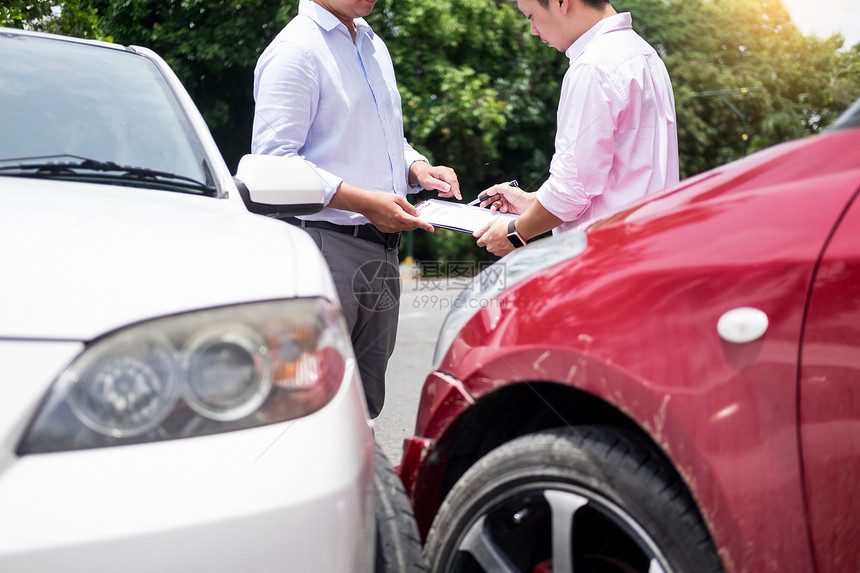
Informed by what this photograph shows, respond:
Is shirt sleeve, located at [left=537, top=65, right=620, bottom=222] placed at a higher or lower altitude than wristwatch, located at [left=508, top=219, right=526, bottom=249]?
higher

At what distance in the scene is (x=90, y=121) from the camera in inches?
91.9

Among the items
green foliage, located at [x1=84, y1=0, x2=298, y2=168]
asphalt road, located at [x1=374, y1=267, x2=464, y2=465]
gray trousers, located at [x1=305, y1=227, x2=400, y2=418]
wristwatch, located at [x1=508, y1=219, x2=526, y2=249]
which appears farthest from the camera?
green foliage, located at [x1=84, y1=0, x2=298, y2=168]

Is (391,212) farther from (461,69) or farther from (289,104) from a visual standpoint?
(461,69)

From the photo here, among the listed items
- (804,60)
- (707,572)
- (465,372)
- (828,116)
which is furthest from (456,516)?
(804,60)

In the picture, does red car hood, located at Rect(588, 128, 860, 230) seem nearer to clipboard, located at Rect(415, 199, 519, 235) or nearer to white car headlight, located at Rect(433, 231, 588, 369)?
white car headlight, located at Rect(433, 231, 588, 369)

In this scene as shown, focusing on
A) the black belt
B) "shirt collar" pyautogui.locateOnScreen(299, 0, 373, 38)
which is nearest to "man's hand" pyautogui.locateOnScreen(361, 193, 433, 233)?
the black belt

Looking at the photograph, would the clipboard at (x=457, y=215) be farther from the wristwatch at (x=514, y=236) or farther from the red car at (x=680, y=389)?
the red car at (x=680, y=389)

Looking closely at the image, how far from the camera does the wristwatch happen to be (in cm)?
282

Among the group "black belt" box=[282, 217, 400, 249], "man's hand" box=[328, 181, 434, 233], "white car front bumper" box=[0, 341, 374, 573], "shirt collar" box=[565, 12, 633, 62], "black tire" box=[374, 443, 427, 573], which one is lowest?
"black tire" box=[374, 443, 427, 573]

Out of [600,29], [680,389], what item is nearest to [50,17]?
[600,29]

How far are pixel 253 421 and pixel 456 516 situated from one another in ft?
2.40

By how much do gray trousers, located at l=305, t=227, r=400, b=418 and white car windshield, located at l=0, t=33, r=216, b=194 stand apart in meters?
0.78

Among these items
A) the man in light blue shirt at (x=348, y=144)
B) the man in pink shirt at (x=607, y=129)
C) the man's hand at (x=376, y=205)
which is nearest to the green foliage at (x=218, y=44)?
the man in light blue shirt at (x=348, y=144)

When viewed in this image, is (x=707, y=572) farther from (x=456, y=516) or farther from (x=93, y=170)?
(x=93, y=170)
